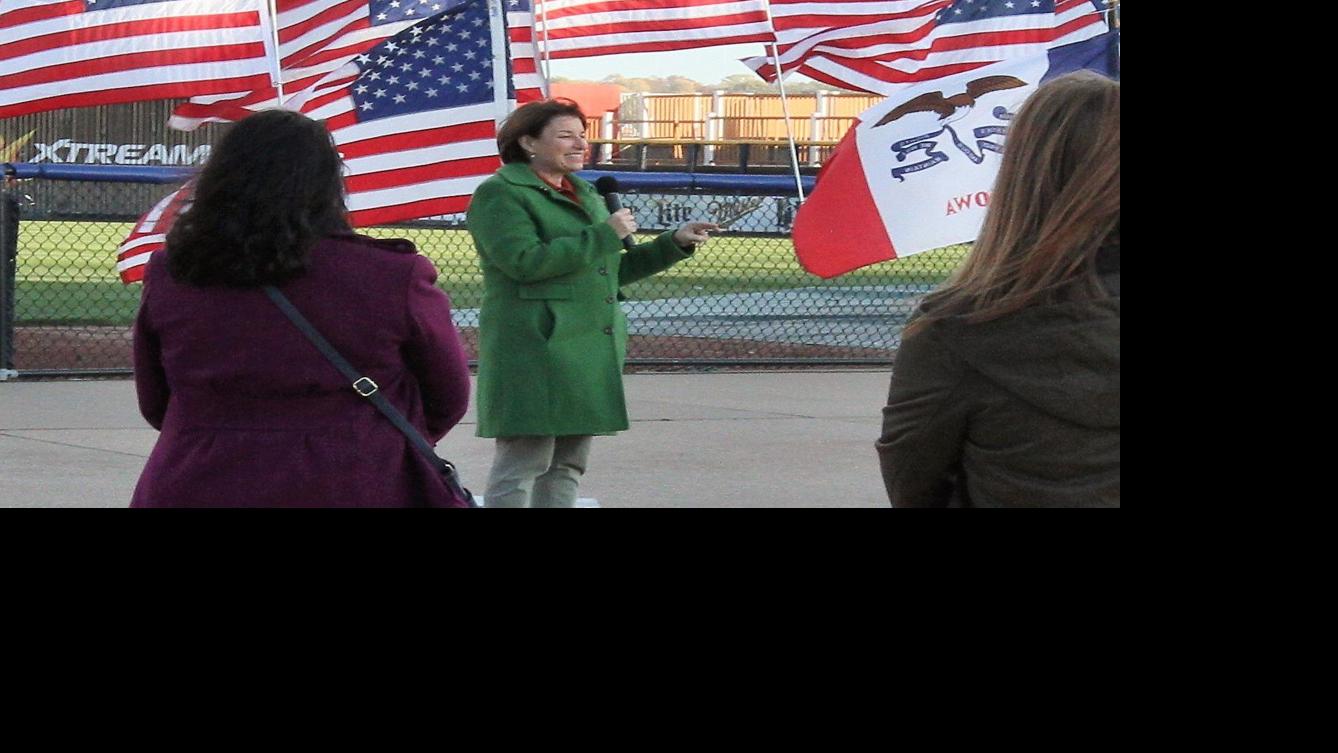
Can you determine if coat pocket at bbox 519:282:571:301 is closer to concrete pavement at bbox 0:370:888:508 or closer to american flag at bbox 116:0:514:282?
concrete pavement at bbox 0:370:888:508

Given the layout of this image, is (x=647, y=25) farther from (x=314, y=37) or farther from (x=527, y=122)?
(x=527, y=122)

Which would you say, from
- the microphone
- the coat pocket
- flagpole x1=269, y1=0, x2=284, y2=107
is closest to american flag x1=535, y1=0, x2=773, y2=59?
flagpole x1=269, y1=0, x2=284, y2=107

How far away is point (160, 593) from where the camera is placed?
10.3ft

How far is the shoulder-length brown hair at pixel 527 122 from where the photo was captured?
5.74 metres

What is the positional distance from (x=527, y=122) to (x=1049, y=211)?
316cm

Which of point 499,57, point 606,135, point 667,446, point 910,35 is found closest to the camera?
point 499,57

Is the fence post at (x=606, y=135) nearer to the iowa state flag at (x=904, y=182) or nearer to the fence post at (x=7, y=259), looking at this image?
the fence post at (x=7, y=259)

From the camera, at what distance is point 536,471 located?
19.2 feet

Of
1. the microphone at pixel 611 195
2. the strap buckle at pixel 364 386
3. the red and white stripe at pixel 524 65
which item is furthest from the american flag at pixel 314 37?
the strap buckle at pixel 364 386

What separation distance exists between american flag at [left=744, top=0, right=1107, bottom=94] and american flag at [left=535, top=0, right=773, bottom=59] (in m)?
0.71

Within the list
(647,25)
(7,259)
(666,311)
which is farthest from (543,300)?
(666,311)

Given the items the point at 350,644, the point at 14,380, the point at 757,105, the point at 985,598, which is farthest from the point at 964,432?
the point at 757,105

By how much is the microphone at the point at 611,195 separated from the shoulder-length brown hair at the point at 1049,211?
9.71ft

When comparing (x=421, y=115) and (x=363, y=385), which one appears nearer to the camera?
(x=363, y=385)
